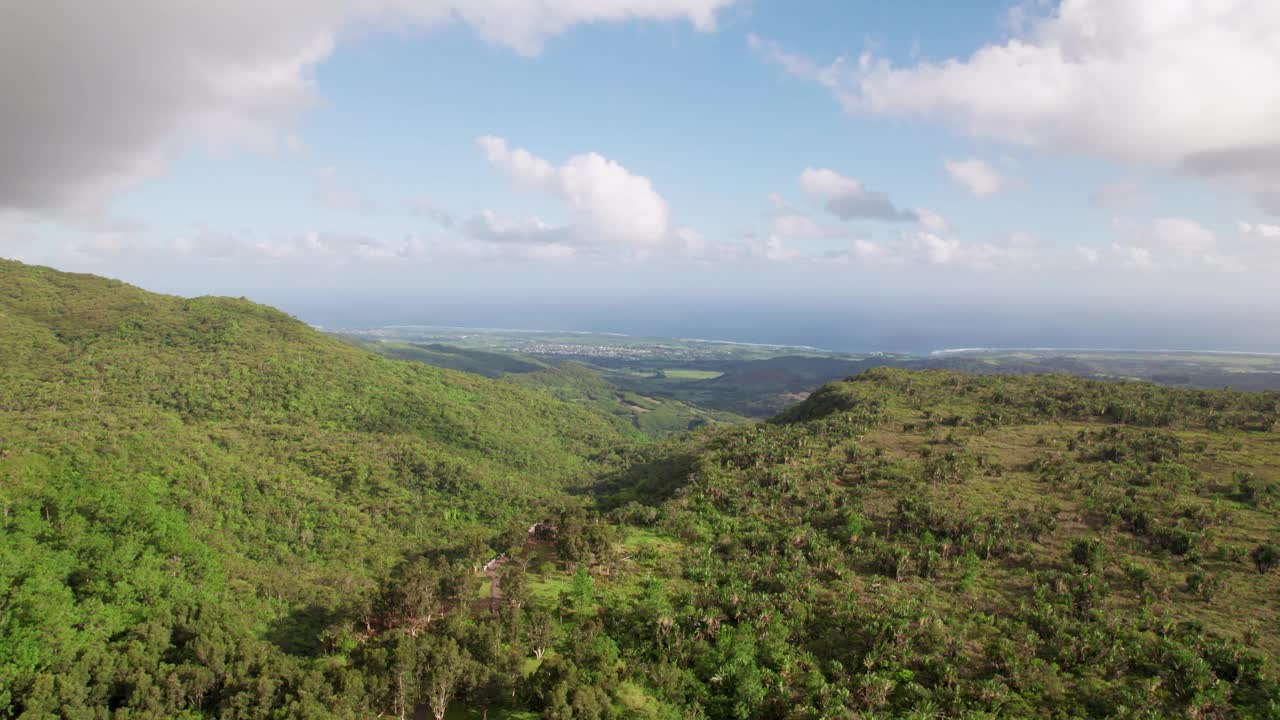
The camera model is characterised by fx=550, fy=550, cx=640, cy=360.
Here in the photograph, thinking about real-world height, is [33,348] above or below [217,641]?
above

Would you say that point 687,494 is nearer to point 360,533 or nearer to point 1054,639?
point 1054,639

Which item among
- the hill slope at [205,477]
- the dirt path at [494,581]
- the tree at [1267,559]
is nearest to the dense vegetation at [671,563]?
the tree at [1267,559]

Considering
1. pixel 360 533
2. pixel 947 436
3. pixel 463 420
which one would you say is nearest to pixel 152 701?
pixel 360 533

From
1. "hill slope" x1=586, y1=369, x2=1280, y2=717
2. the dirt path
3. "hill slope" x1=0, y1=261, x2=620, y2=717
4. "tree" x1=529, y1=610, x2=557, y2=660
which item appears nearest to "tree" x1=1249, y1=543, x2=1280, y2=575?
"hill slope" x1=586, y1=369, x2=1280, y2=717

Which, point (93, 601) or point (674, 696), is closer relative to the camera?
point (674, 696)

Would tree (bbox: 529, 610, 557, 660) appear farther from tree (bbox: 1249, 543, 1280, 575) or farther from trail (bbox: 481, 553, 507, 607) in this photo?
tree (bbox: 1249, 543, 1280, 575)

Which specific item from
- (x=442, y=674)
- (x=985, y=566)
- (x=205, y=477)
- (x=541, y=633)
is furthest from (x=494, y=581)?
(x=205, y=477)

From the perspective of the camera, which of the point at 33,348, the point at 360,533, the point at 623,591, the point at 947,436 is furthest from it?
the point at 33,348
